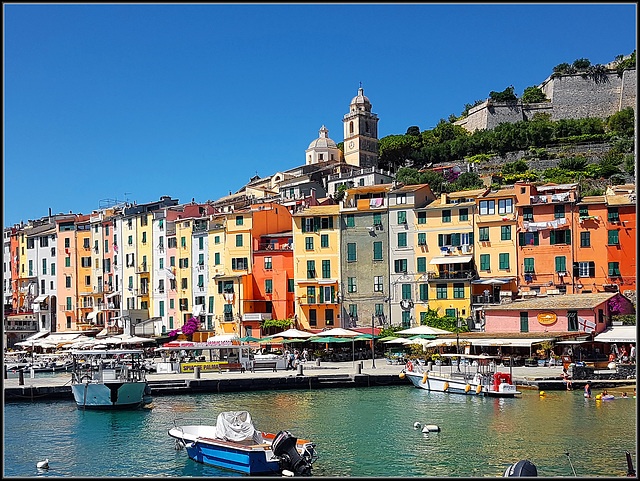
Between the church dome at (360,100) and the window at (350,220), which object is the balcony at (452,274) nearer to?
the window at (350,220)

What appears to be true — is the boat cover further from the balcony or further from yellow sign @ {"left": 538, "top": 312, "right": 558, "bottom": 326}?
the balcony

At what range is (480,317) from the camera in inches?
1987

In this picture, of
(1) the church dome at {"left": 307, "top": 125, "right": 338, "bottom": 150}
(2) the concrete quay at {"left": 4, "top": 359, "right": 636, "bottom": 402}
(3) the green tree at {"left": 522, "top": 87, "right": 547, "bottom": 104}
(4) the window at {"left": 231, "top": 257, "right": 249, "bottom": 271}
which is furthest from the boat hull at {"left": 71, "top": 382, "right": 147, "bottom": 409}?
(3) the green tree at {"left": 522, "top": 87, "right": 547, "bottom": 104}

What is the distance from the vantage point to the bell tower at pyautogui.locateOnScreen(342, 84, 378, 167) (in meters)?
122

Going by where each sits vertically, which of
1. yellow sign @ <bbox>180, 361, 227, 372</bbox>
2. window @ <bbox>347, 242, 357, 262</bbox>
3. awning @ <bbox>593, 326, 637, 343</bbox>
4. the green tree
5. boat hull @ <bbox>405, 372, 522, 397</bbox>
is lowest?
boat hull @ <bbox>405, 372, 522, 397</bbox>

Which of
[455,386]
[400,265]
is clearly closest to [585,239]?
[400,265]

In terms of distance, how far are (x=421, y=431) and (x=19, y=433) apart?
47.6ft

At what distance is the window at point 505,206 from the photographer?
51.7 m

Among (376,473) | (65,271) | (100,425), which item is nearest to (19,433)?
(100,425)

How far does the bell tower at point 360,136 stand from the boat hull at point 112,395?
90642mm

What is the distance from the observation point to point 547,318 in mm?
45031

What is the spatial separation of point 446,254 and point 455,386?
1740cm

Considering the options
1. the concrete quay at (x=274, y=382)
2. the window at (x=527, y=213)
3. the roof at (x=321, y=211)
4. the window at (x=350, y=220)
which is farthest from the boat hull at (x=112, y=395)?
the window at (x=527, y=213)

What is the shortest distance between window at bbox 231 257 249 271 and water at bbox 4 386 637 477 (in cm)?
2271
